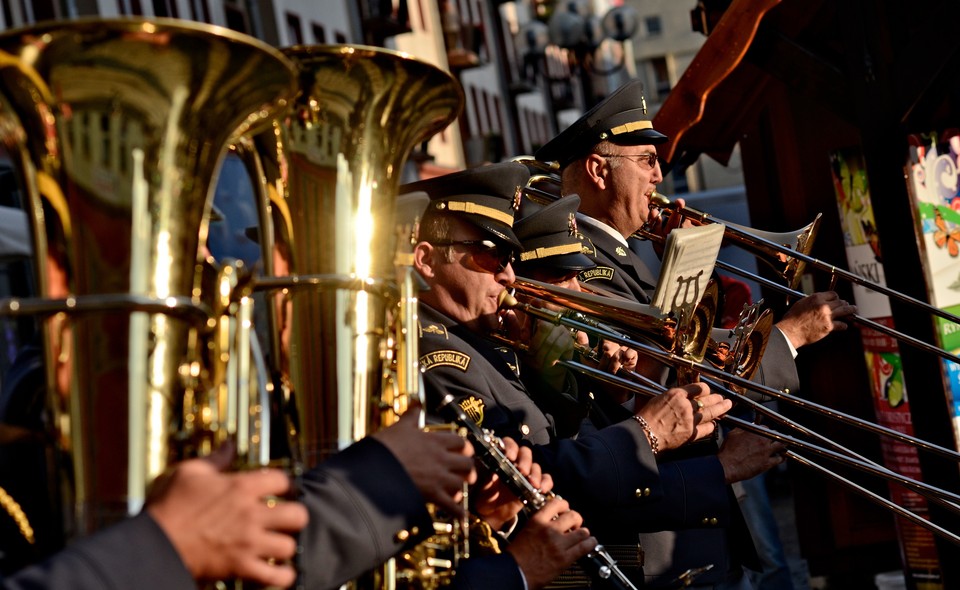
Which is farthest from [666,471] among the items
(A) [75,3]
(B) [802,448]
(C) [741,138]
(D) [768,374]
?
(A) [75,3]

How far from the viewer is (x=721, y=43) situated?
5.84 metres

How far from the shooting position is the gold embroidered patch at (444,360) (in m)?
3.50

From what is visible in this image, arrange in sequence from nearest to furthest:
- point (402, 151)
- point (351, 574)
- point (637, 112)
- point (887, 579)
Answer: point (351, 574)
point (402, 151)
point (637, 112)
point (887, 579)

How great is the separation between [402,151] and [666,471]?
1.63 metres

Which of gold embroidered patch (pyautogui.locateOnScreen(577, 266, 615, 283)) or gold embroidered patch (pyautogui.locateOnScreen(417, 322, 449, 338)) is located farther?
gold embroidered patch (pyautogui.locateOnScreen(577, 266, 615, 283))

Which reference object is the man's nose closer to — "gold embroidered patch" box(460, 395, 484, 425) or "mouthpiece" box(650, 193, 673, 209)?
"gold embroidered patch" box(460, 395, 484, 425)

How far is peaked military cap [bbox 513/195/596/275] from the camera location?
432cm

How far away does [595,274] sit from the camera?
471 cm

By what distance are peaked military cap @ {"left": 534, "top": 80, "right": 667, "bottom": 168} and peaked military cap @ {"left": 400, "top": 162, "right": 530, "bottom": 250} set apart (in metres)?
1.35

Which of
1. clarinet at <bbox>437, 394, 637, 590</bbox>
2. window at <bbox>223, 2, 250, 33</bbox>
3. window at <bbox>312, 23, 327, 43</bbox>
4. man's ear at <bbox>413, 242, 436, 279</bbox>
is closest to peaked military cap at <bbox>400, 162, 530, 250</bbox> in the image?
man's ear at <bbox>413, 242, 436, 279</bbox>

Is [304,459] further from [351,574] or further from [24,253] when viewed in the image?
[24,253]

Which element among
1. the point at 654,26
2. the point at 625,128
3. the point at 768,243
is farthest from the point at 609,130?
the point at 654,26

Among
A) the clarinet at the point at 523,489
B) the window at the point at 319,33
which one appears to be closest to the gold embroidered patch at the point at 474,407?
the clarinet at the point at 523,489

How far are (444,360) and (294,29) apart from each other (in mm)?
17770
